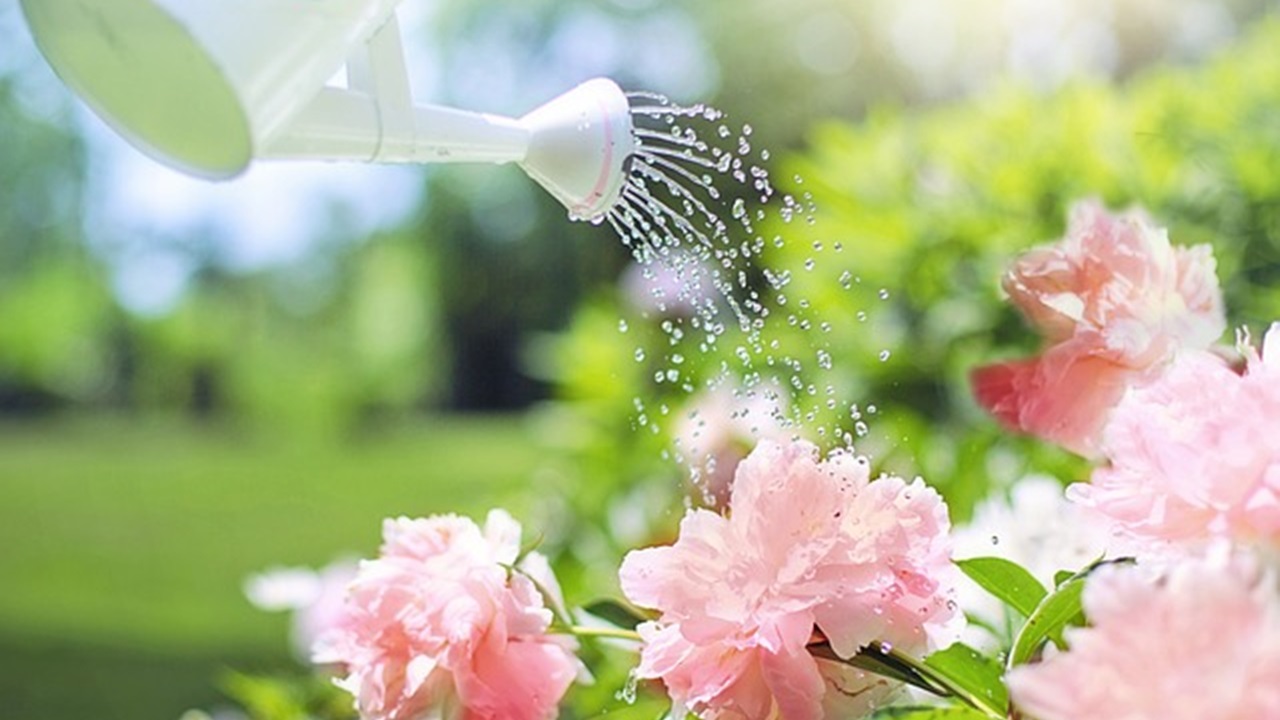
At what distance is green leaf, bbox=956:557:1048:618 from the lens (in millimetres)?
582

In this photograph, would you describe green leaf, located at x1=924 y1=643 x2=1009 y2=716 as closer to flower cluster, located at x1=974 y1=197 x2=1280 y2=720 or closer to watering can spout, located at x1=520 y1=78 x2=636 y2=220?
flower cluster, located at x1=974 y1=197 x2=1280 y2=720

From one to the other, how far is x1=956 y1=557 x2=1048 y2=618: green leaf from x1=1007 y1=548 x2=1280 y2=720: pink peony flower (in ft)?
0.59

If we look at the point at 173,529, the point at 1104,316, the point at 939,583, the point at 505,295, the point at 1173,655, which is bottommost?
the point at 1173,655

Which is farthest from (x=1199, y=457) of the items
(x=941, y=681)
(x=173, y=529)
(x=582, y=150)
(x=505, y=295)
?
(x=505, y=295)

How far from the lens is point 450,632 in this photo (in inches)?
22.8

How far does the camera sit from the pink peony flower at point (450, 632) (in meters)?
0.58

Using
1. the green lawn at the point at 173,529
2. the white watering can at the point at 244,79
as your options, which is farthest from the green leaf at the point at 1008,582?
the green lawn at the point at 173,529

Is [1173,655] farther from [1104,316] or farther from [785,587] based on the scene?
[1104,316]

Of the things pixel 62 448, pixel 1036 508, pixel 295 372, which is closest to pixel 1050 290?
pixel 1036 508

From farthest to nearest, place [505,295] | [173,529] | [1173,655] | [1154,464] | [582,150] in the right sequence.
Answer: [505,295] < [173,529] < [582,150] < [1154,464] < [1173,655]

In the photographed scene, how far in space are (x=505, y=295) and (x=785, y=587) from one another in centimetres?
1539

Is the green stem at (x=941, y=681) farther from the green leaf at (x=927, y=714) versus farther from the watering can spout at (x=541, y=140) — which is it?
the watering can spout at (x=541, y=140)

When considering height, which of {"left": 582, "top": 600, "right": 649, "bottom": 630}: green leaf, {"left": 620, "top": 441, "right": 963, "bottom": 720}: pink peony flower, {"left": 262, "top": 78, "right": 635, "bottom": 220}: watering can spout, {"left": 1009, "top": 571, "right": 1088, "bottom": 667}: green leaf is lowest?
{"left": 1009, "top": 571, "right": 1088, "bottom": 667}: green leaf

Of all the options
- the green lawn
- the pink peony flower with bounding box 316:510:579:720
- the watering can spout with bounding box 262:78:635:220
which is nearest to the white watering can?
the watering can spout with bounding box 262:78:635:220
